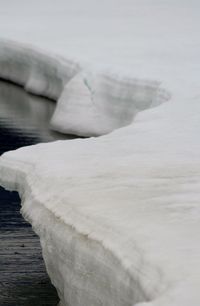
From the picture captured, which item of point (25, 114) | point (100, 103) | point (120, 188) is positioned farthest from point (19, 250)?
point (25, 114)

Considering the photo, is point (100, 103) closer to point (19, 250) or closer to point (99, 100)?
point (99, 100)

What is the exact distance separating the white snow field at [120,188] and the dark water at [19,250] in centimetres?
28

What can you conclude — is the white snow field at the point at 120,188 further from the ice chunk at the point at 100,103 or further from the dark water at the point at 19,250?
the dark water at the point at 19,250

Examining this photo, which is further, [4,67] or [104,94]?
[4,67]

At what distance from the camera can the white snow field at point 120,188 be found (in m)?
3.10

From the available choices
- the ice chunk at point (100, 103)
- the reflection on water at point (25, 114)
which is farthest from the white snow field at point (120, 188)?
the reflection on water at point (25, 114)

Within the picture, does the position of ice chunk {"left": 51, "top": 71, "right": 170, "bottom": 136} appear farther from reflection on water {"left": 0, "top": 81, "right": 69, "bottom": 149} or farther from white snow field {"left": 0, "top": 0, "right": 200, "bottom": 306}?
reflection on water {"left": 0, "top": 81, "right": 69, "bottom": 149}

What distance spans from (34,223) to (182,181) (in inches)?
21.1

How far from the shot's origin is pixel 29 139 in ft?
24.3

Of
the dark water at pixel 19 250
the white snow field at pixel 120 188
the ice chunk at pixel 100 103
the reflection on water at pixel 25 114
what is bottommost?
the reflection on water at pixel 25 114

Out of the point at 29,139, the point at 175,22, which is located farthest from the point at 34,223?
the point at 175,22

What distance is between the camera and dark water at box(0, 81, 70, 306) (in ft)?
14.1

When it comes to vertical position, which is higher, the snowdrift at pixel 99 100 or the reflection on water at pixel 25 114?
the snowdrift at pixel 99 100

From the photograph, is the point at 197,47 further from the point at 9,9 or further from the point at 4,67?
the point at 9,9
